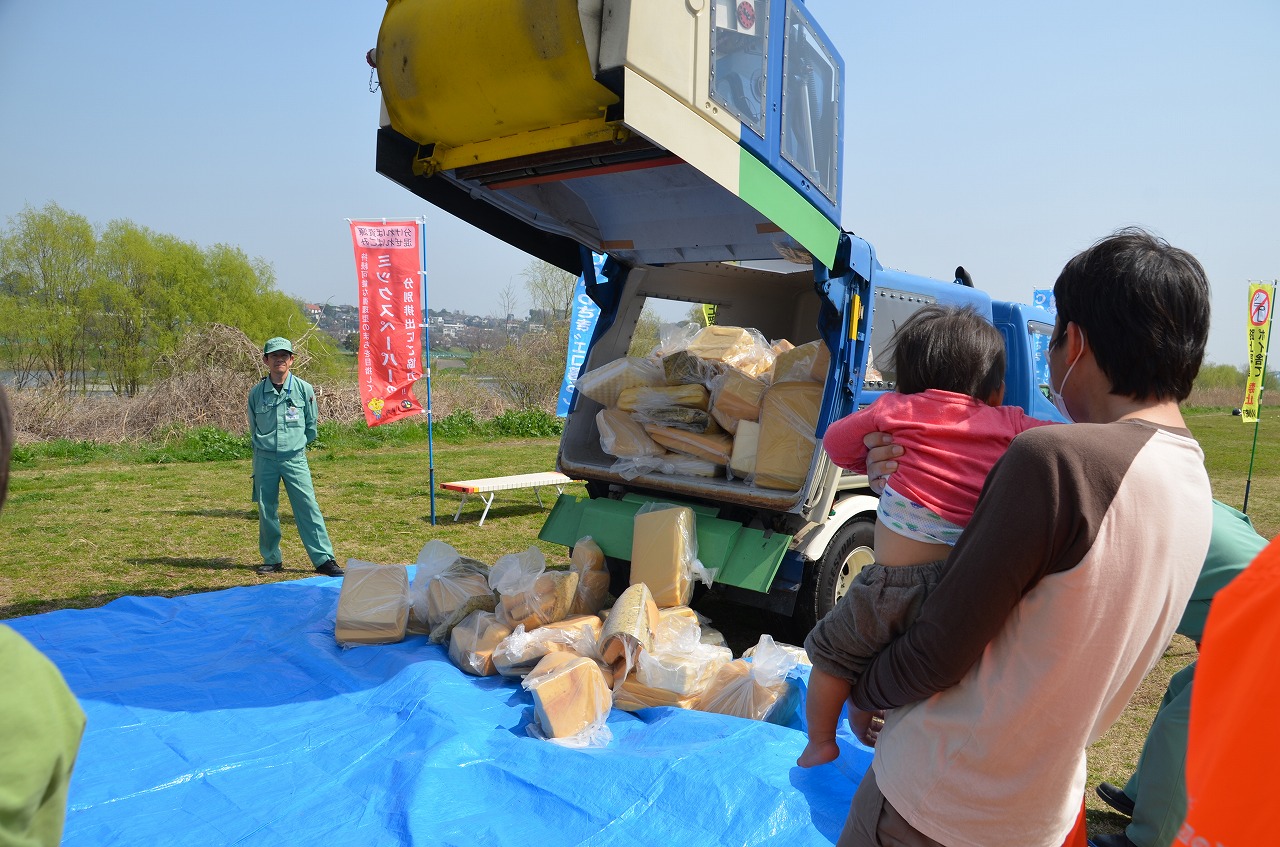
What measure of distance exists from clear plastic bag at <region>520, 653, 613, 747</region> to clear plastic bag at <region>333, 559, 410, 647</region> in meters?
1.25

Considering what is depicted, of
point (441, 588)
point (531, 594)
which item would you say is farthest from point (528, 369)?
point (531, 594)

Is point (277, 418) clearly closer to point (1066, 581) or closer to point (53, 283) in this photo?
point (1066, 581)

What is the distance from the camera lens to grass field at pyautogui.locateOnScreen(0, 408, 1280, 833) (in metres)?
5.79

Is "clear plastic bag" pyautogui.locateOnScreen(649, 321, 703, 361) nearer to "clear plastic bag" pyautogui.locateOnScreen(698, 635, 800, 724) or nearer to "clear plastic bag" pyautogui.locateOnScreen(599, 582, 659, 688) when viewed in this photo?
"clear plastic bag" pyautogui.locateOnScreen(599, 582, 659, 688)

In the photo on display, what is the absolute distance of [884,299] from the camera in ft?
16.9

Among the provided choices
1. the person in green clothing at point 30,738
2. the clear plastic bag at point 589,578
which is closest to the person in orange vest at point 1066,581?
the person in green clothing at point 30,738

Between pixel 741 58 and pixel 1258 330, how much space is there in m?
10.1

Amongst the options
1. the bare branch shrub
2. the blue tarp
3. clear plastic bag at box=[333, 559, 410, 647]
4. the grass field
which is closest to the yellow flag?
the grass field

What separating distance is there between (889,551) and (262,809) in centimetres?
253

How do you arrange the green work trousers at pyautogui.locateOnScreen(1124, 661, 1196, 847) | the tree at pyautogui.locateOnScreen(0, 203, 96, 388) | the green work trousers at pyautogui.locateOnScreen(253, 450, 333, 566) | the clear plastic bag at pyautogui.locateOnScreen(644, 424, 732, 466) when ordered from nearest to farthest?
the green work trousers at pyautogui.locateOnScreen(1124, 661, 1196, 847) → the clear plastic bag at pyautogui.locateOnScreen(644, 424, 732, 466) → the green work trousers at pyautogui.locateOnScreen(253, 450, 333, 566) → the tree at pyautogui.locateOnScreen(0, 203, 96, 388)

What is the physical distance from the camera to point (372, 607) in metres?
4.64

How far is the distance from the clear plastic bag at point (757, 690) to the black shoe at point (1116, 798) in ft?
4.24

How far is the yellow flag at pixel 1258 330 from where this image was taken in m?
10.2

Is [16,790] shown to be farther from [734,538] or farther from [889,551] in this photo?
[734,538]
